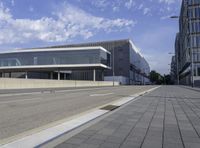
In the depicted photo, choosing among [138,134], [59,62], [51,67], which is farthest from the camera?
[51,67]

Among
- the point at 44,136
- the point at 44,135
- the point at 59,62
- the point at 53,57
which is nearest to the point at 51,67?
the point at 59,62

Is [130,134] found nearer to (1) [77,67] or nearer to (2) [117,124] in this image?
(2) [117,124]

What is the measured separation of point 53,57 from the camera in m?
98.1

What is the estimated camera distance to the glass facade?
94.4 m

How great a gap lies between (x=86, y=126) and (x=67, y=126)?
544 millimetres

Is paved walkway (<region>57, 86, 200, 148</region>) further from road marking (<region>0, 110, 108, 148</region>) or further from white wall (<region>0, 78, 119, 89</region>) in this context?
white wall (<region>0, 78, 119, 89</region>)

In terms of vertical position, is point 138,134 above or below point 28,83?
below

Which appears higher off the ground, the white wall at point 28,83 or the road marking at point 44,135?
the white wall at point 28,83

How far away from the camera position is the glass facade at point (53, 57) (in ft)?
310

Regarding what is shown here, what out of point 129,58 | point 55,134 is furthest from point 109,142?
point 129,58

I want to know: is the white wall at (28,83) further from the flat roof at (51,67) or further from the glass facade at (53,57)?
the glass facade at (53,57)

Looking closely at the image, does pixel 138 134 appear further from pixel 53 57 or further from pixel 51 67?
pixel 53 57

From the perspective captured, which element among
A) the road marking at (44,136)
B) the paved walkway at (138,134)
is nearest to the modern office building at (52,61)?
the paved walkway at (138,134)

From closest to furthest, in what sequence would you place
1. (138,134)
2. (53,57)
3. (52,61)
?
(138,134)
(52,61)
(53,57)
